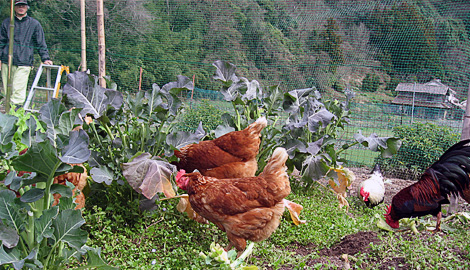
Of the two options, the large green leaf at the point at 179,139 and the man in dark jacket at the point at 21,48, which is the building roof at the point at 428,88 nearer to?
the large green leaf at the point at 179,139

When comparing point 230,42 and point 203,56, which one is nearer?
point 230,42

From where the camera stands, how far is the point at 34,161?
1504 mm

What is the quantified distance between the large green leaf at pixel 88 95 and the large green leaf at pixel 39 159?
1.16 m

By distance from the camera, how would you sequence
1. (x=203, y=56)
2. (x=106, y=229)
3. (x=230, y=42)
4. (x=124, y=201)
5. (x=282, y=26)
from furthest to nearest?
1. (x=203, y=56)
2. (x=230, y=42)
3. (x=282, y=26)
4. (x=124, y=201)
5. (x=106, y=229)

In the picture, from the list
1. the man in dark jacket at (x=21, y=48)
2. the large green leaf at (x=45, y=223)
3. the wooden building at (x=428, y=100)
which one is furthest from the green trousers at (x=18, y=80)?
the wooden building at (x=428, y=100)

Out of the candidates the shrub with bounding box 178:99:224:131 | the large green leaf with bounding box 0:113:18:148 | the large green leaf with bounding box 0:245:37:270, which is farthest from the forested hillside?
the large green leaf with bounding box 0:245:37:270

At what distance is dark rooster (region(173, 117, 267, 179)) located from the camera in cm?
325

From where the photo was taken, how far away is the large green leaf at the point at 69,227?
5.23 ft

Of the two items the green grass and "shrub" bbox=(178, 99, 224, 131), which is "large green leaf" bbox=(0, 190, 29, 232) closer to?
the green grass

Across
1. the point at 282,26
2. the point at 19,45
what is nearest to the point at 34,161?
the point at 19,45

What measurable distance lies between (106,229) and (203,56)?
828cm

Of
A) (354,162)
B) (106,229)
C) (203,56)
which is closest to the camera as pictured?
(106,229)

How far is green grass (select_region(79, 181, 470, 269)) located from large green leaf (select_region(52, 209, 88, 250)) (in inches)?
30.1

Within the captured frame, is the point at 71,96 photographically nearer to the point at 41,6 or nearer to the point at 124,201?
the point at 124,201
